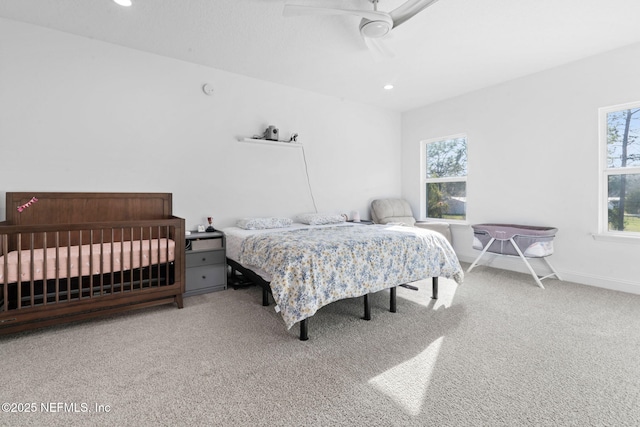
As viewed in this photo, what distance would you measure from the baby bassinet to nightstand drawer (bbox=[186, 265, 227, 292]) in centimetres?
320

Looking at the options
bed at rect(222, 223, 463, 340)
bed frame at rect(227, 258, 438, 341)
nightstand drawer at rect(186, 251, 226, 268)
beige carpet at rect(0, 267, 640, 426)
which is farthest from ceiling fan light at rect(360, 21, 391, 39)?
nightstand drawer at rect(186, 251, 226, 268)

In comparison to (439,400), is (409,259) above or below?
above

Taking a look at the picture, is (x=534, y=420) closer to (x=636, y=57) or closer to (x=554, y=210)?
(x=554, y=210)

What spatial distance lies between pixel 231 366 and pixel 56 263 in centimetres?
159

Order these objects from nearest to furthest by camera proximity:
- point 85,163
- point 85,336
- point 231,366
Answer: point 231,366 → point 85,336 → point 85,163

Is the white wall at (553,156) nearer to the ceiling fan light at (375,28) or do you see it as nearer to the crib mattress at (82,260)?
the ceiling fan light at (375,28)

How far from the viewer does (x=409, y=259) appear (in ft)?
8.77

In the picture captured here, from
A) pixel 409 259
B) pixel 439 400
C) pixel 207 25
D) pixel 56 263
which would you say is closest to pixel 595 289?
pixel 409 259

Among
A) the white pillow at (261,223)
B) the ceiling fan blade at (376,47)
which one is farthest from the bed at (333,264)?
the ceiling fan blade at (376,47)

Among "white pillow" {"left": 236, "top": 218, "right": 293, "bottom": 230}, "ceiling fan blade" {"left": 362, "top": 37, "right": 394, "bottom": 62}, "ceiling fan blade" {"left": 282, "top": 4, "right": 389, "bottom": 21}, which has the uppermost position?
"ceiling fan blade" {"left": 362, "top": 37, "right": 394, "bottom": 62}

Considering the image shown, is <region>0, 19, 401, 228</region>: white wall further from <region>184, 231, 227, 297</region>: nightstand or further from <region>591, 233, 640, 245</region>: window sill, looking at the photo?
<region>591, 233, 640, 245</region>: window sill

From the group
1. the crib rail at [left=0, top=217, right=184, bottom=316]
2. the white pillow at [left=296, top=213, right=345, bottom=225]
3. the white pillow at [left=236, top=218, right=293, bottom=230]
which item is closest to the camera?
the crib rail at [left=0, top=217, right=184, bottom=316]

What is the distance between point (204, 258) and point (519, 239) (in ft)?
11.8

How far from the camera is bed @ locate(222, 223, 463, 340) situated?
6.89 feet
